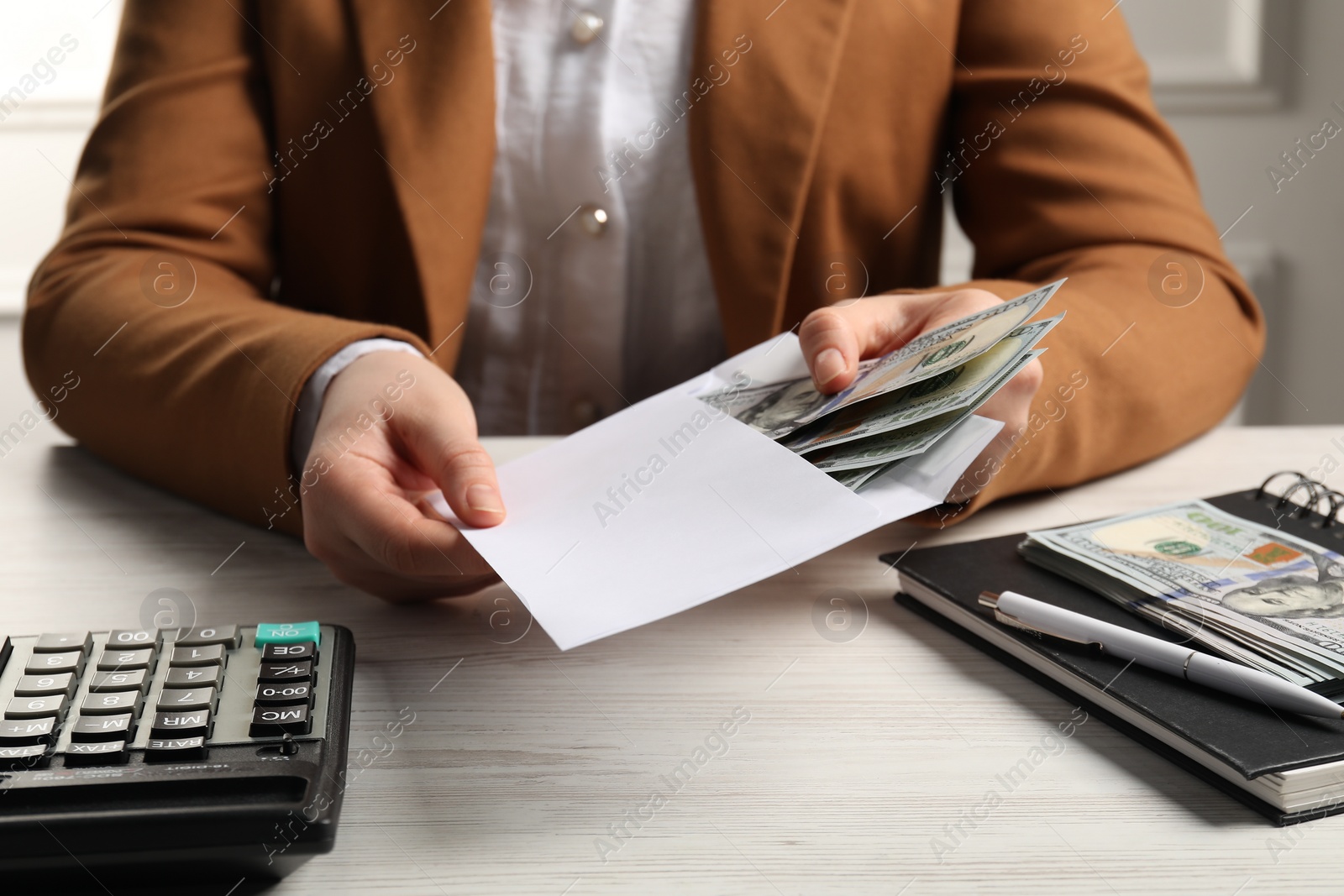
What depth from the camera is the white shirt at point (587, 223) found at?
Result: 964 millimetres

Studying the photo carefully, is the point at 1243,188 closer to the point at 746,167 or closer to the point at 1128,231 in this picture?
the point at 1128,231

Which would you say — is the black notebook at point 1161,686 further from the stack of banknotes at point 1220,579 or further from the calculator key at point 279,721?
the calculator key at point 279,721

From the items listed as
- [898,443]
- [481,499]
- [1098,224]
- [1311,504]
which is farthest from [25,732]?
[1098,224]

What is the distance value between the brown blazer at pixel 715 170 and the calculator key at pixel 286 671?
0.43 m

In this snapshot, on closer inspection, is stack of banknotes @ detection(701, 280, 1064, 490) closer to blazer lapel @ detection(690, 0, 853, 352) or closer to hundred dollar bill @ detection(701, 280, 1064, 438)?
hundred dollar bill @ detection(701, 280, 1064, 438)

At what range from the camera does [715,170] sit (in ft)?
2.98

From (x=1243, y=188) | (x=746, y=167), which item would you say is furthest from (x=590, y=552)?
(x=1243, y=188)

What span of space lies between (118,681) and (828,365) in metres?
0.37

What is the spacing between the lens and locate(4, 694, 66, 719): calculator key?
372 millimetres

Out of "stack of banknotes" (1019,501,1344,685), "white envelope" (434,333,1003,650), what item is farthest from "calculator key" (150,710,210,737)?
"stack of banknotes" (1019,501,1344,685)

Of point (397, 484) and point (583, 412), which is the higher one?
point (397, 484)

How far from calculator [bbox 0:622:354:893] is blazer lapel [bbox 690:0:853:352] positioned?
0.61 meters

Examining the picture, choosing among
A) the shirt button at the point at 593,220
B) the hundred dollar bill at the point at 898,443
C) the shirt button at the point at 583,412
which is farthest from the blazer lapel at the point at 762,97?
the hundred dollar bill at the point at 898,443

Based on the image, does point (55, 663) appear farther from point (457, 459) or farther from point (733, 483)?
point (733, 483)
